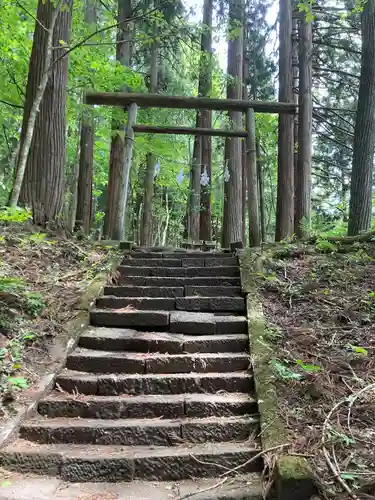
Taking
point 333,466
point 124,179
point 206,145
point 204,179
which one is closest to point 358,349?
point 333,466

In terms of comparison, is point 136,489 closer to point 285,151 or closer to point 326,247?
point 326,247

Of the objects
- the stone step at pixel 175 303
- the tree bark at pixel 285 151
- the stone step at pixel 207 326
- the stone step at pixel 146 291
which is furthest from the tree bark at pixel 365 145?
the stone step at pixel 207 326

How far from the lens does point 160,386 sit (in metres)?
3.60

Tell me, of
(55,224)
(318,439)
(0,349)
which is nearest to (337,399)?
(318,439)

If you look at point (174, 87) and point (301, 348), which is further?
point (174, 87)

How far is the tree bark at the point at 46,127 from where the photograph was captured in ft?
21.0

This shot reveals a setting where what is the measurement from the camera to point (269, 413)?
3062mm

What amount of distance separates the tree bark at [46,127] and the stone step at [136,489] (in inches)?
175

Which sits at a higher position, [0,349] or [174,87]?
[174,87]

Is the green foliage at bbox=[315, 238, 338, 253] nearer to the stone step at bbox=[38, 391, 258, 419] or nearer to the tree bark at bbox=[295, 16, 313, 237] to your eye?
the tree bark at bbox=[295, 16, 313, 237]

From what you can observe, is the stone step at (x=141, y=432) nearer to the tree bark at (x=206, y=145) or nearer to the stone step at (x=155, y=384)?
the stone step at (x=155, y=384)

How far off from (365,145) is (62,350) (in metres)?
6.93

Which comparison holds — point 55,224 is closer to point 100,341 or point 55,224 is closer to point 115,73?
point 100,341

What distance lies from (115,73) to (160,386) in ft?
25.9
